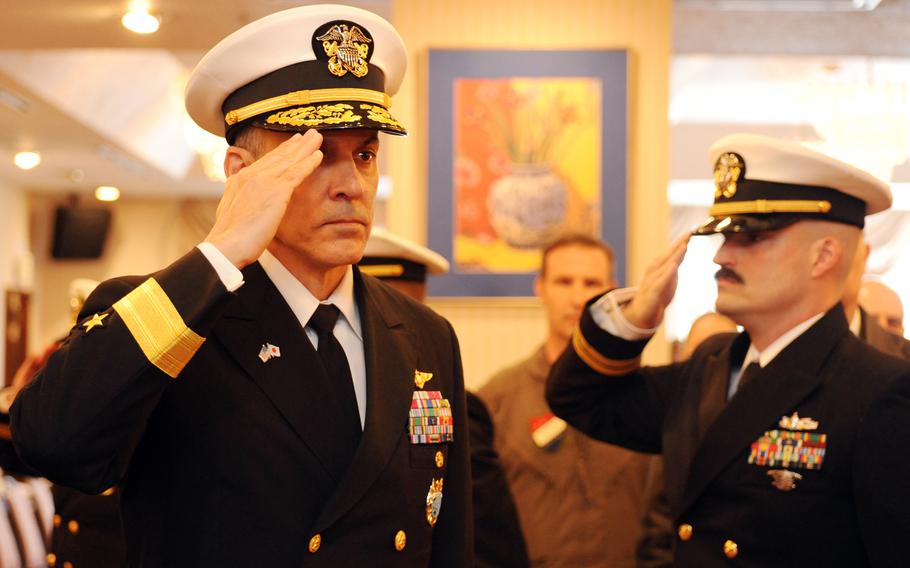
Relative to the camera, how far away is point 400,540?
1.74m

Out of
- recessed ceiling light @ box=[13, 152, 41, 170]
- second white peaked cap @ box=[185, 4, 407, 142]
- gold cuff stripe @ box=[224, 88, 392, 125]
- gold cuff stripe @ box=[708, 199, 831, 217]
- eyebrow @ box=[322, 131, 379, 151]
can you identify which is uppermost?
recessed ceiling light @ box=[13, 152, 41, 170]

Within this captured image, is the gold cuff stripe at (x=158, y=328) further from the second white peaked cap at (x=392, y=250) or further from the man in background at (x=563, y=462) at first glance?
the man in background at (x=563, y=462)

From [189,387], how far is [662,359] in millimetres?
2931

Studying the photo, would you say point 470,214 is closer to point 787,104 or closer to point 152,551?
point 152,551

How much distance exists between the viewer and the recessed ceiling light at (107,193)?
14.4 m

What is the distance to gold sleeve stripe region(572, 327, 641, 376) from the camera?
255 centimetres

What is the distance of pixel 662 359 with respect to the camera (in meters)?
4.31

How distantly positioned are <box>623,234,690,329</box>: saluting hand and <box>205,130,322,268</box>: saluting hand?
107 centimetres

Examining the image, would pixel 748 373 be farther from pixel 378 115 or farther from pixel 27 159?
pixel 27 159

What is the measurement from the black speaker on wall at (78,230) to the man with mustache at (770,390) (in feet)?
43.6

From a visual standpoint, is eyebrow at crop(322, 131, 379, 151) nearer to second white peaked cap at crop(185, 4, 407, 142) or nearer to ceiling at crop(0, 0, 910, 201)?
second white peaked cap at crop(185, 4, 407, 142)

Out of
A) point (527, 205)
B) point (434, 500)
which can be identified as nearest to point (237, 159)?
point (434, 500)

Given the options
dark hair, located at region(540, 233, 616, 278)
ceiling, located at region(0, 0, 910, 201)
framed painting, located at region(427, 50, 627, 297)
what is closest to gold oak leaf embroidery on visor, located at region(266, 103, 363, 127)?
dark hair, located at region(540, 233, 616, 278)

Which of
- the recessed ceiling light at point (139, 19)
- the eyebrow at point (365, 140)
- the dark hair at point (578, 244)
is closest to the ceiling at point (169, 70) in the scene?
the recessed ceiling light at point (139, 19)
